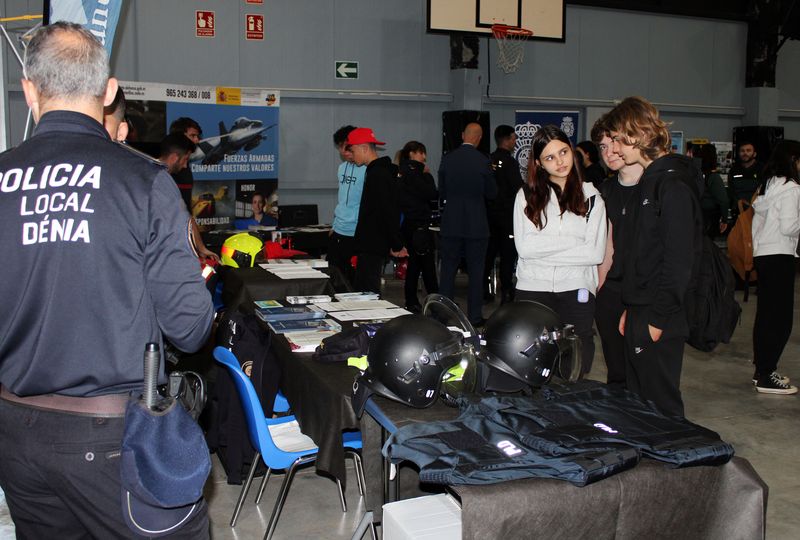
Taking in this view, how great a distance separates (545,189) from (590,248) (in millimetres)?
318

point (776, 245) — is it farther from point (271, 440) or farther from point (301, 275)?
point (271, 440)

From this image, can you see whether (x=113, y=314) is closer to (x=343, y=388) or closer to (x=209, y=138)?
(x=343, y=388)

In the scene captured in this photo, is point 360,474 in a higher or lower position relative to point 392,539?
lower

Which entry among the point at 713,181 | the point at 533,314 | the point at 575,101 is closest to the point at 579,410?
the point at 533,314

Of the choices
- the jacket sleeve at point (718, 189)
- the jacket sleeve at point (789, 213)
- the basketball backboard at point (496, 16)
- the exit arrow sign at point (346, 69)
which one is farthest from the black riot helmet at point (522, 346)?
the exit arrow sign at point (346, 69)

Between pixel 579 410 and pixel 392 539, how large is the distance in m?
0.58

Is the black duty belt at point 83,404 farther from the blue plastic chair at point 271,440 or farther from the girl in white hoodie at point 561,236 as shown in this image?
the girl in white hoodie at point 561,236

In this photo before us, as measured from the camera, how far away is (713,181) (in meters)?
8.93

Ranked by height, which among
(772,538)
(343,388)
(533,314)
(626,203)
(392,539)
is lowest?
(772,538)

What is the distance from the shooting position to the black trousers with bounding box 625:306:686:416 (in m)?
2.90

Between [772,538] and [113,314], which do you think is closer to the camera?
[113,314]

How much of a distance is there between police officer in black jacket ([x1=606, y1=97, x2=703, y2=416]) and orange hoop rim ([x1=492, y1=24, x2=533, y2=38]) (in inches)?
258

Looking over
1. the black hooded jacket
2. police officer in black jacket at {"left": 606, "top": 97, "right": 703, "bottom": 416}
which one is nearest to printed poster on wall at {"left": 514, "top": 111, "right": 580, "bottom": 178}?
police officer in black jacket at {"left": 606, "top": 97, "right": 703, "bottom": 416}

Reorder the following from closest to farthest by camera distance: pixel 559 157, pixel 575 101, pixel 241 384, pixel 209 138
A: 1. pixel 241 384
2. pixel 559 157
3. pixel 209 138
4. pixel 575 101
